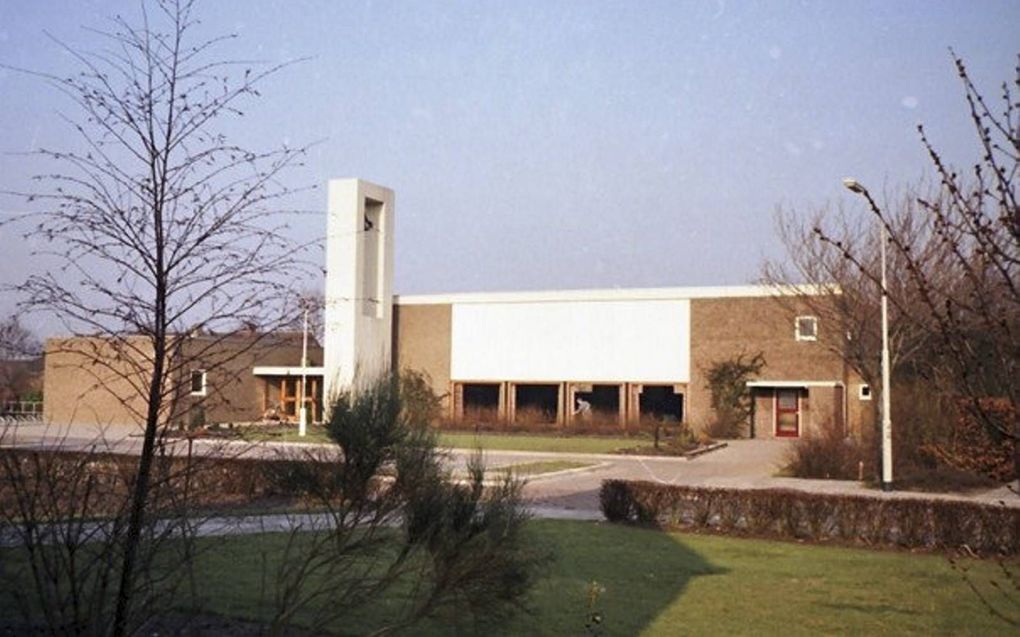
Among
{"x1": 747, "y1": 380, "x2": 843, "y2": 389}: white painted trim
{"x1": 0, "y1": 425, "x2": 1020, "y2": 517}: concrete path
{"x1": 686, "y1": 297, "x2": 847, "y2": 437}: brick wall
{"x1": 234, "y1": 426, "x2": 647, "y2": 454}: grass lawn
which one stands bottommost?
{"x1": 0, "y1": 425, "x2": 1020, "y2": 517}: concrete path

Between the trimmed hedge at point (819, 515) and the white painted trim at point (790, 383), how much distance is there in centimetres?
2872

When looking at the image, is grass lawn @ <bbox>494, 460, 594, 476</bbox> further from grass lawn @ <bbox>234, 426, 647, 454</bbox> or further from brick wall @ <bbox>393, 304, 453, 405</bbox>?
brick wall @ <bbox>393, 304, 453, 405</bbox>

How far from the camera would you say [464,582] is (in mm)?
A: 7430

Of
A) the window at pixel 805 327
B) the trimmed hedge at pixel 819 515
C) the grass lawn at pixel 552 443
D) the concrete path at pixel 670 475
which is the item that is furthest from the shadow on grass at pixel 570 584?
the window at pixel 805 327

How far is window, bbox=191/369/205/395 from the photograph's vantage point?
623cm

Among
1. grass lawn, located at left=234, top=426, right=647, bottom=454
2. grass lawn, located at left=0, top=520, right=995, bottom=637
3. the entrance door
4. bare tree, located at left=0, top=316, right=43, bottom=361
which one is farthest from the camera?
the entrance door

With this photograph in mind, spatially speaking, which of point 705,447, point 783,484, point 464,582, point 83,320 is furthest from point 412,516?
point 705,447

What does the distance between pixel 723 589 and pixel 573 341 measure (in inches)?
1564

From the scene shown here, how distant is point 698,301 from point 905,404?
21380 millimetres

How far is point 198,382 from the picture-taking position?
636 centimetres

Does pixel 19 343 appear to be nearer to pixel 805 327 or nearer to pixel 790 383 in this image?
pixel 805 327

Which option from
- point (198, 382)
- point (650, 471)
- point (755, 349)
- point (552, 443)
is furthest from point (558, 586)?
point (755, 349)

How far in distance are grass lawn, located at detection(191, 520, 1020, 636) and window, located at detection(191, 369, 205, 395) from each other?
2.93 metres

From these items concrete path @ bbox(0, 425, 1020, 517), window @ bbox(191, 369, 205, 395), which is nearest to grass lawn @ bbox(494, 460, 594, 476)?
concrete path @ bbox(0, 425, 1020, 517)
